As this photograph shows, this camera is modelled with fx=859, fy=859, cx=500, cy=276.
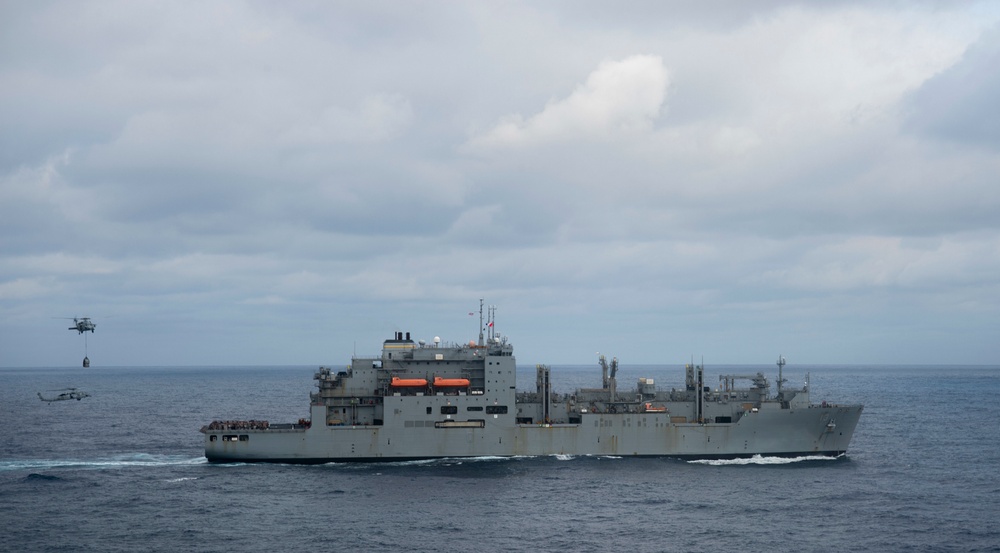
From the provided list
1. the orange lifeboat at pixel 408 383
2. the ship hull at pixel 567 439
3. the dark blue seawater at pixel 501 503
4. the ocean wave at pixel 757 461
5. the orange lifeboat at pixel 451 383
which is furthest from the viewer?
the ocean wave at pixel 757 461

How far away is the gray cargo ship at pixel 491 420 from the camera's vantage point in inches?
2207

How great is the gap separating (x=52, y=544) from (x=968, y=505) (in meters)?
46.1

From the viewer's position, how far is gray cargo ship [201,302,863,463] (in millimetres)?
56062

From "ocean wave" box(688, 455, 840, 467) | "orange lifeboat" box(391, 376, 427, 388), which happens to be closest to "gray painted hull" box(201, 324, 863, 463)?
"orange lifeboat" box(391, 376, 427, 388)

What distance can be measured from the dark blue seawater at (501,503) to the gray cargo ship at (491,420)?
1343 millimetres

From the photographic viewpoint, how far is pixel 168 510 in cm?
4416

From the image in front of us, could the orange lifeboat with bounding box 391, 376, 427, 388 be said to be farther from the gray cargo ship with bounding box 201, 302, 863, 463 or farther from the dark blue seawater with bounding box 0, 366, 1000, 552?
the dark blue seawater with bounding box 0, 366, 1000, 552

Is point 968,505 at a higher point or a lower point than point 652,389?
lower

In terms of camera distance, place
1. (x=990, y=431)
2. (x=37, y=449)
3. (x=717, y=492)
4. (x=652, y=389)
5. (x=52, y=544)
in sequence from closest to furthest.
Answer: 1. (x=52, y=544)
2. (x=717, y=492)
3. (x=652, y=389)
4. (x=37, y=449)
5. (x=990, y=431)

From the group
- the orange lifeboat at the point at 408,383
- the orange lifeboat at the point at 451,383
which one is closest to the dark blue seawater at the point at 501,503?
the orange lifeboat at the point at 451,383

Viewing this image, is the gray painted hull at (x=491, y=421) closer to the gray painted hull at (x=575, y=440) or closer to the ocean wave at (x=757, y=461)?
the gray painted hull at (x=575, y=440)

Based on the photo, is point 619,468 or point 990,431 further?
point 990,431

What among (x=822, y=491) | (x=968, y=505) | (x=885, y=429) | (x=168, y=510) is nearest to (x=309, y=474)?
(x=168, y=510)

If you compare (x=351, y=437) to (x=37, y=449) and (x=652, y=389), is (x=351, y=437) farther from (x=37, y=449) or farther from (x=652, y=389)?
(x=37, y=449)
